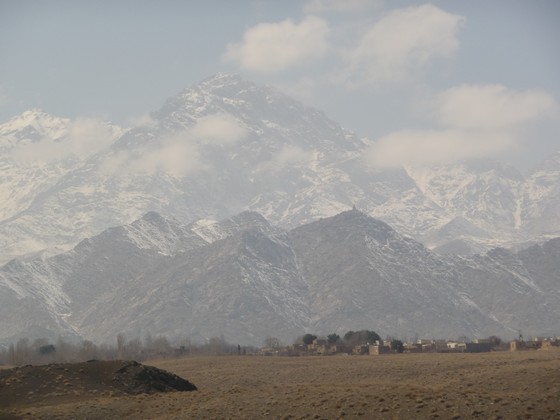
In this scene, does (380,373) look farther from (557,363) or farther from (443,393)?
(443,393)

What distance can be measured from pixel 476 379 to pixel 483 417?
32503 mm

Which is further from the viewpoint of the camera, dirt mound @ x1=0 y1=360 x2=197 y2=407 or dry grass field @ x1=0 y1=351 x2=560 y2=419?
dirt mound @ x1=0 y1=360 x2=197 y2=407

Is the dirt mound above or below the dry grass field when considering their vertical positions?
above

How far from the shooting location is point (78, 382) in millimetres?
137500

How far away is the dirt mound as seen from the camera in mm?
132625

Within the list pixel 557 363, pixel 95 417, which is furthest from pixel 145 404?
pixel 557 363

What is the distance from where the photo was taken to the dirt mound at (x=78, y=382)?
133 m

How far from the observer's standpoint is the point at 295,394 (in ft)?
404

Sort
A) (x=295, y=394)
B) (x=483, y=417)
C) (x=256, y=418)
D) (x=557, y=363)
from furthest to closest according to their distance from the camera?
(x=557, y=363) < (x=295, y=394) < (x=256, y=418) < (x=483, y=417)

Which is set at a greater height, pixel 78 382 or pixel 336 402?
pixel 78 382

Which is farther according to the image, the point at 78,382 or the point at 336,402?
the point at 78,382

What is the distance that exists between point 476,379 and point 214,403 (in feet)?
116

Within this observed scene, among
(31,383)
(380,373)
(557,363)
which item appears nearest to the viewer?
(31,383)

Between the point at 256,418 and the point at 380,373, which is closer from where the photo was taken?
the point at 256,418
